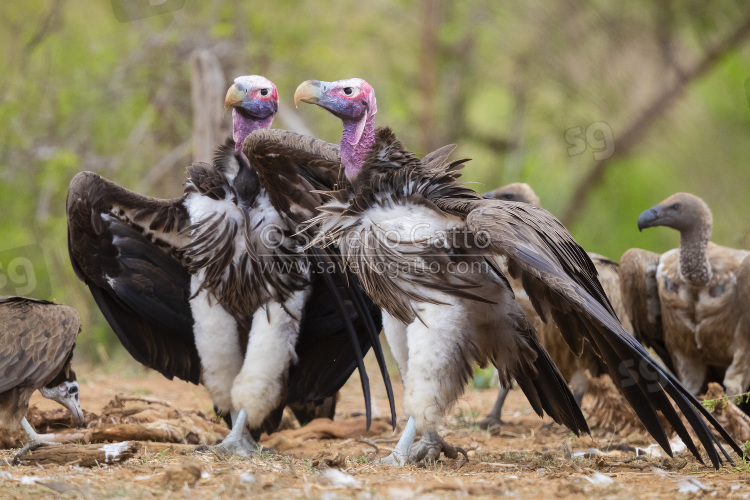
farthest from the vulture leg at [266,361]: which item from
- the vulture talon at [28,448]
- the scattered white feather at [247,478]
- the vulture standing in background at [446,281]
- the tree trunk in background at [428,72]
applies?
the tree trunk in background at [428,72]

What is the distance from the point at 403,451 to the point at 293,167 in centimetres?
156

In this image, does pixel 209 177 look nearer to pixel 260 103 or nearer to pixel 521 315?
pixel 260 103

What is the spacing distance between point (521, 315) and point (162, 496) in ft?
Result: 6.24

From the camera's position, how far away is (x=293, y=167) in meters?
4.39

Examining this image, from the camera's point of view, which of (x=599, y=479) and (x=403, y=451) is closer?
(x=599, y=479)

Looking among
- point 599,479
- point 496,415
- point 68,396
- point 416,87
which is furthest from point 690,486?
point 416,87

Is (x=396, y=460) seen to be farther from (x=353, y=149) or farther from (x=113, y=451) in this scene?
(x=353, y=149)

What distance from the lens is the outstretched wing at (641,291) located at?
5.50 metres

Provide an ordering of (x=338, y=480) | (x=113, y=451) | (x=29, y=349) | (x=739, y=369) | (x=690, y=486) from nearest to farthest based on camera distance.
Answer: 1. (x=338, y=480)
2. (x=690, y=486)
3. (x=113, y=451)
4. (x=29, y=349)
5. (x=739, y=369)

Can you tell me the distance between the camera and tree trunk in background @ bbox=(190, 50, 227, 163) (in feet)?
23.2

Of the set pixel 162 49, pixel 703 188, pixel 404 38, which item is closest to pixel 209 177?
pixel 703 188

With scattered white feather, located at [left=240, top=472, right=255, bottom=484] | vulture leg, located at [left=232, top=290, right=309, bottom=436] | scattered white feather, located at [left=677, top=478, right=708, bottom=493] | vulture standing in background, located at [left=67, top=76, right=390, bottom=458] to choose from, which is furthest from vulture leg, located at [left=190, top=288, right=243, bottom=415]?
scattered white feather, located at [left=677, top=478, right=708, bottom=493]

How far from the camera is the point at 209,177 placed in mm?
4523

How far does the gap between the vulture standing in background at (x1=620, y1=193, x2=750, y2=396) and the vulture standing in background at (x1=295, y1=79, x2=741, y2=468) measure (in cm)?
152
